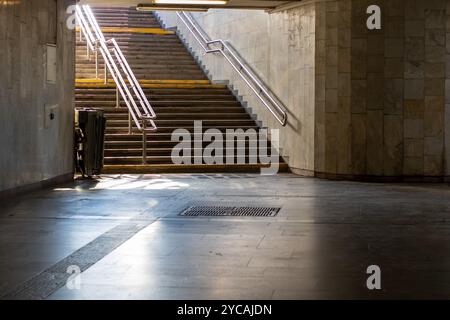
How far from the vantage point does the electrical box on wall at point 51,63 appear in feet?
37.1

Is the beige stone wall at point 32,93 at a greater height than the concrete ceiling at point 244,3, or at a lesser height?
lesser

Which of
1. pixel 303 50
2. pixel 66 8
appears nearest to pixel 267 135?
pixel 303 50

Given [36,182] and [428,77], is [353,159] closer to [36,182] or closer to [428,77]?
[428,77]

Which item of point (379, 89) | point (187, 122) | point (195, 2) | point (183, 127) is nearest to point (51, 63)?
point (195, 2)

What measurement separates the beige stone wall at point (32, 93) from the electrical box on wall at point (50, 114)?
7 centimetres

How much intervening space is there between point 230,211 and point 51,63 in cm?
439

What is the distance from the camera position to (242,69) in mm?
16250

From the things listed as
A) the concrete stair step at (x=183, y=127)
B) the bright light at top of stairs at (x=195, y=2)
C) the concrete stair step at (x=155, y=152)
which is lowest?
the concrete stair step at (x=155, y=152)

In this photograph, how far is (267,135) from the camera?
15.2 m

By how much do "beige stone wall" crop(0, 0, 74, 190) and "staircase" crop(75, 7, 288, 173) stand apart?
200 cm

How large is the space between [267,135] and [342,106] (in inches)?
110

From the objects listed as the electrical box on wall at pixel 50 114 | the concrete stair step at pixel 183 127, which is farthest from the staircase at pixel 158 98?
the electrical box on wall at pixel 50 114

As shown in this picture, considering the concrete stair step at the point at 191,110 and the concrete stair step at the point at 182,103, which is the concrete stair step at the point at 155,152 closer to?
the concrete stair step at the point at 191,110

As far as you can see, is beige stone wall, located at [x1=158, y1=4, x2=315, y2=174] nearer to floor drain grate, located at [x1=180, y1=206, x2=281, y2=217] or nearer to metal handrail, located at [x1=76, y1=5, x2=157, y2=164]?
metal handrail, located at [x1=76, y1=5, x2=157, y2=164]
